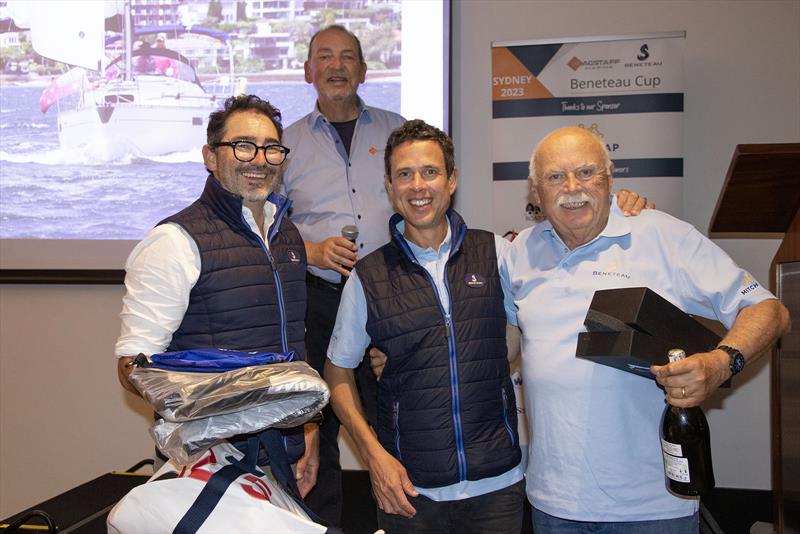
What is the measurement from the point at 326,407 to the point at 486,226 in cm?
193

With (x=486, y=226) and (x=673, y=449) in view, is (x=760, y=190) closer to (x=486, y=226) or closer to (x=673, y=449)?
(x=673, y=449)

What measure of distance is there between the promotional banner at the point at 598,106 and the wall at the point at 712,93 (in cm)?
16

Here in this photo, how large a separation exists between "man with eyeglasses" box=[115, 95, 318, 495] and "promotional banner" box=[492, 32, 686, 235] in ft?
7.17

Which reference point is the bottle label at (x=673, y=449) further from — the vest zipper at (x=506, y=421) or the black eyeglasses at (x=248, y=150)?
the black eyeglasses at (x=248, y=150)

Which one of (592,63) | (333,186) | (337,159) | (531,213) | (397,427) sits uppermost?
(592,63)

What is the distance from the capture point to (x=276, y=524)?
61.4 inches

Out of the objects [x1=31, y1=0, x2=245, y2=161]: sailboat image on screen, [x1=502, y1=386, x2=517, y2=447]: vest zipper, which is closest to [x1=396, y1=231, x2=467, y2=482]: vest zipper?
[x1=502, y1=386, x2=517, y2=447]: vest zipper

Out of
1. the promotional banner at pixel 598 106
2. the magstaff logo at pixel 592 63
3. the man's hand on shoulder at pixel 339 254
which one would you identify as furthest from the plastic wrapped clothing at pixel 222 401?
the magstaff logo at pixel 592 63

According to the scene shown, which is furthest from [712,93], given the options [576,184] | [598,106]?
[576,184]

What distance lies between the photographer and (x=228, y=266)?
2.13 metres

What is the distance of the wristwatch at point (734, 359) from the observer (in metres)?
1.82

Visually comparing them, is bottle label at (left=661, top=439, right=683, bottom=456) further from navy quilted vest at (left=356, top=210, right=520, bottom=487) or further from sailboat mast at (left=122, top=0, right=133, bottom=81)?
sailboat mast at (left=122, top=0, right=133, bottom=81)

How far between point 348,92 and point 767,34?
2.58 m

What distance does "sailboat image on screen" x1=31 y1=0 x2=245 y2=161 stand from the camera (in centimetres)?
441
